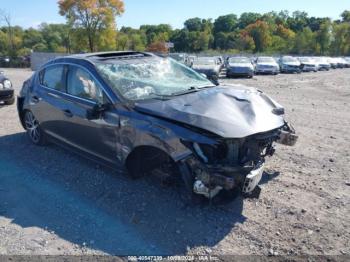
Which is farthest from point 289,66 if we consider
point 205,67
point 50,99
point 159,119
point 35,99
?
point 159,119

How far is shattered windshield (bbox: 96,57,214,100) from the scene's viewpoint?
15.4 feet

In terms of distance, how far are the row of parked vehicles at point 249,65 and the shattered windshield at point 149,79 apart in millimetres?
11743

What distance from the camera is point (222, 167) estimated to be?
3.70 metres

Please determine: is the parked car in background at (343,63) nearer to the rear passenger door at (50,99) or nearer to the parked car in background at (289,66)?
the parked car in background at (289,66)

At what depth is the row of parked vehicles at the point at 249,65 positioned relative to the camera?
21.8m

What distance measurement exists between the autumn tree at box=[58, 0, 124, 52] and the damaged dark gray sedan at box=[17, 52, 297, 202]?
43364 mm

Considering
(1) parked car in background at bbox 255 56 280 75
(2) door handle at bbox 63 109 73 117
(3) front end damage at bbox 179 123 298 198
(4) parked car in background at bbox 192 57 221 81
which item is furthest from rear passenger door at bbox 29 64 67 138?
(1) parked car in background at bbox 255 56 280 75

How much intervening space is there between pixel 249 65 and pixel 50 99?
65.6 feet

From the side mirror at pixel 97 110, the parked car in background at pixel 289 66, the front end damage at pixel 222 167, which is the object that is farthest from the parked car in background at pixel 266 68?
the front end damage at pixel 222 167

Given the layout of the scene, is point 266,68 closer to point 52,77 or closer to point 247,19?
point 52,77

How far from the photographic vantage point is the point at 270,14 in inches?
4791

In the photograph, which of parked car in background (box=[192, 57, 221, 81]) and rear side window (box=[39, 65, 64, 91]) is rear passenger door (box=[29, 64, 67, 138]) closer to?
rear side window (box=[39, 65, 64, 91])

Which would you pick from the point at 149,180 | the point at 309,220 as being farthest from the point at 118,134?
the point at 309,220

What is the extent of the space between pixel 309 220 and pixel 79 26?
48.0 metres
